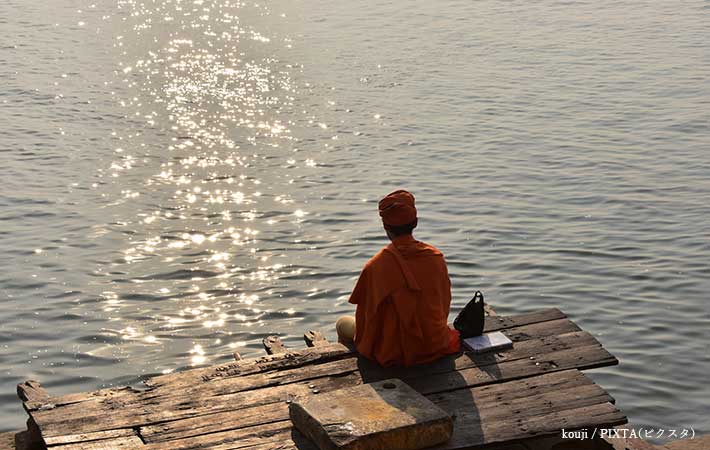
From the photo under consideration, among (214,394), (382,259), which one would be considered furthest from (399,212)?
(214,394)

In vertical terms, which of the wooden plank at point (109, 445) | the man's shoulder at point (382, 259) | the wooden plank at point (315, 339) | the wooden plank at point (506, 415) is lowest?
the wooden plank at point (506, 415)

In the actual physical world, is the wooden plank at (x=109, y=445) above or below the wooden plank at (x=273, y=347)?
above

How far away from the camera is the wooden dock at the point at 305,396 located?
617 centimetres

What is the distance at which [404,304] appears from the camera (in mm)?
7035

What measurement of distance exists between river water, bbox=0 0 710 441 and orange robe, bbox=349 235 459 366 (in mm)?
2360

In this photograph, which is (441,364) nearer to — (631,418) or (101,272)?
(631,418)

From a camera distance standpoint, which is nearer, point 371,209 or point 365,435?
point 365,435

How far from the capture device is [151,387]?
685 centimetres

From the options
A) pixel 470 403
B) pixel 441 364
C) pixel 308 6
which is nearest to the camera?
pixel 470 403

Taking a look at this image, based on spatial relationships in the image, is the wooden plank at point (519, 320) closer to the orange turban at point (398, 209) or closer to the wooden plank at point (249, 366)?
the wooden plank at point (249, 366)

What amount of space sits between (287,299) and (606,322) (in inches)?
123

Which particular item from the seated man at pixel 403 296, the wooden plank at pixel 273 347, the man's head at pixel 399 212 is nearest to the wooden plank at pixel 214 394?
the seated man at pixel 403 296

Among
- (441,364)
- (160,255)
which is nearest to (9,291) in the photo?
(160,255)

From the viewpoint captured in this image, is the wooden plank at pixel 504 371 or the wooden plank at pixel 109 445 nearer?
the wooden plank at pixel 109 445
